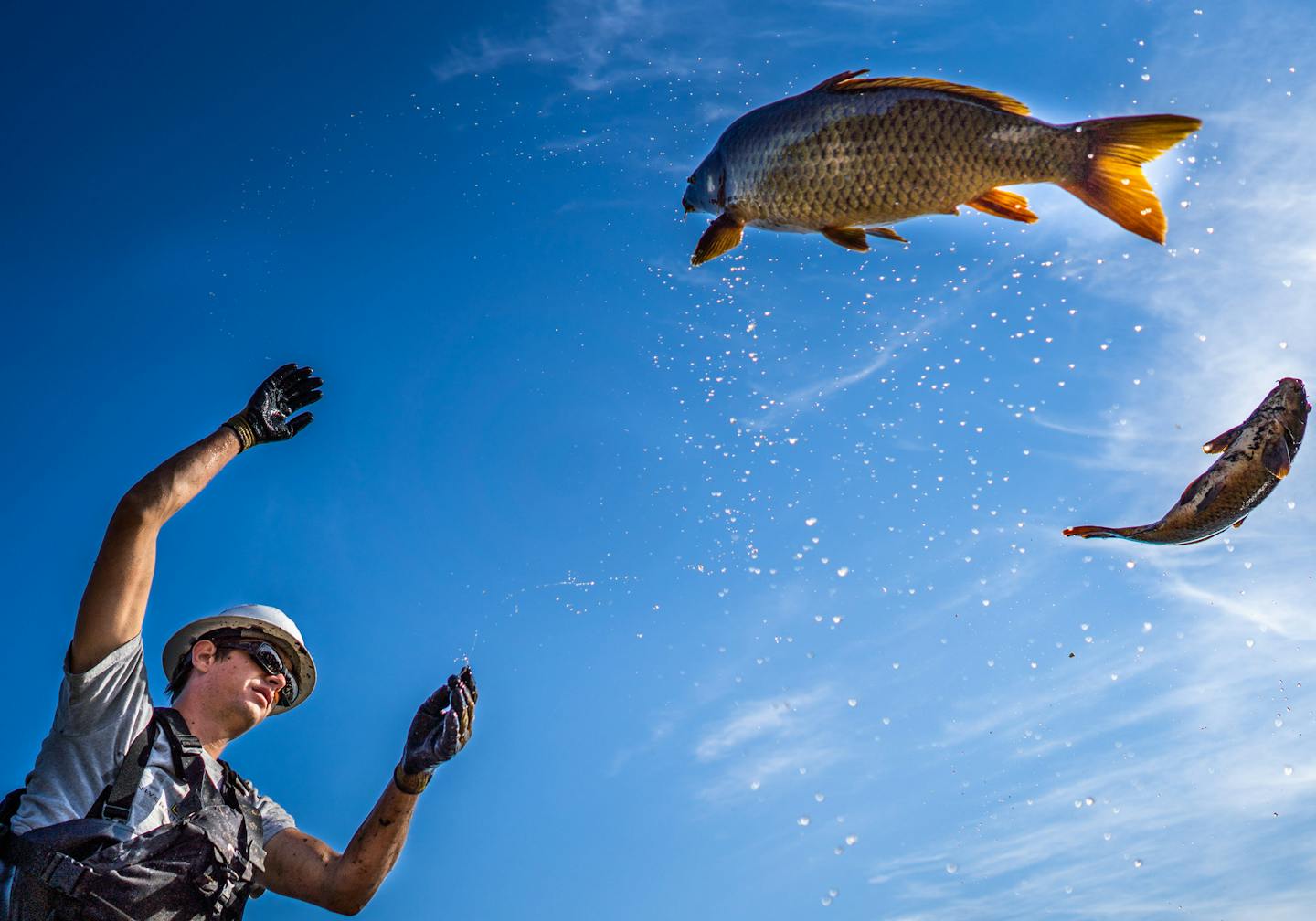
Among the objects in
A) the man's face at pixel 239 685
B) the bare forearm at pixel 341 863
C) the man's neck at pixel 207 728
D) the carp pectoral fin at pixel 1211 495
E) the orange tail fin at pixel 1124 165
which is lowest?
the bare forearm at pixel 341 863

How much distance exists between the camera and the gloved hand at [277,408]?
5.02 m

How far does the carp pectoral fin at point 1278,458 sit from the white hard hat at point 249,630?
17.7ft

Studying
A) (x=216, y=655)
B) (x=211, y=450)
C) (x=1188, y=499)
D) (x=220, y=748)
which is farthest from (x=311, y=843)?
(x=1188, y=499)

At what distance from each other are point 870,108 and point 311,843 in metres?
4.70

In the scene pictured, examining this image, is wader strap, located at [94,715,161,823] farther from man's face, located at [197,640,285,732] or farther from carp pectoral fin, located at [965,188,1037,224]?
carp pectoral fin, located at [965,188,1037,224]

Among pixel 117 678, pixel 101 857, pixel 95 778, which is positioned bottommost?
pixel 101 857

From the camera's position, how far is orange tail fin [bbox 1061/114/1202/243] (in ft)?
12.4

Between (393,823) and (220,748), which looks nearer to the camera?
(220,748)

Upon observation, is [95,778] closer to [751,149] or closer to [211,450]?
[211,450]

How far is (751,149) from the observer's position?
4.26 m

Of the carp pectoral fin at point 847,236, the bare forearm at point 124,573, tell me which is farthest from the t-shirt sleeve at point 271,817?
the carp pectoral fin at point 847,236

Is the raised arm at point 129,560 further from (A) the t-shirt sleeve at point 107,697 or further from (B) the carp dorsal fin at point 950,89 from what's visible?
(B) the carp dorsal fin at point 950,89

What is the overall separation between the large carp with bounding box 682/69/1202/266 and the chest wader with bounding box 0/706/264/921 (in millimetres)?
3651

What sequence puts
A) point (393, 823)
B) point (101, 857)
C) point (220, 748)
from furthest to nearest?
point (393, 823) → point (220, 748) → point (101, 857)
